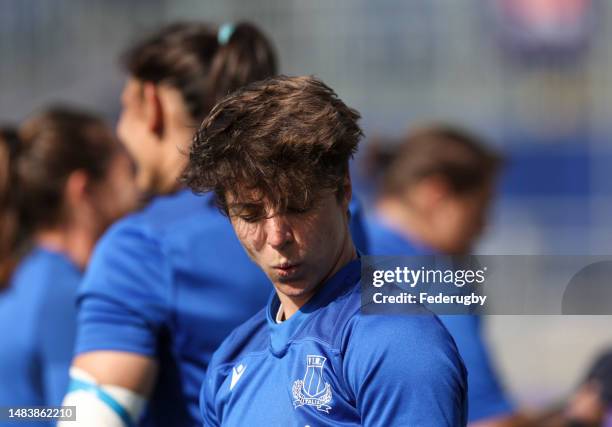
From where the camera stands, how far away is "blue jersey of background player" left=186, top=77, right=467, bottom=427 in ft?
3.23

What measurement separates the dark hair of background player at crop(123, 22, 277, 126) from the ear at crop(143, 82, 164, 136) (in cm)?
1

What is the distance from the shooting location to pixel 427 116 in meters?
9.31

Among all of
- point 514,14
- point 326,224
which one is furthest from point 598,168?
point 326,224

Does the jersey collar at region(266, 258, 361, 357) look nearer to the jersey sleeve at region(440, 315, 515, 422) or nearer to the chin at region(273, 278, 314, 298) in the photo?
the chin at region(273, 278, 314, 298)

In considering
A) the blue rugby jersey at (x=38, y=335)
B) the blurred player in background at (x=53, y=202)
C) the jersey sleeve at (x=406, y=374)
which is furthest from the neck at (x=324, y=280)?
the blurred player in background at (x=53, y=202)

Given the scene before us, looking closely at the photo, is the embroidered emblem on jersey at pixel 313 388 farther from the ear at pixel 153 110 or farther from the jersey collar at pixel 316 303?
the ear at pixel 153 110

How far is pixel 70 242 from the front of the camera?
7.61 feet

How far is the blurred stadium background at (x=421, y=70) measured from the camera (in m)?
9.05

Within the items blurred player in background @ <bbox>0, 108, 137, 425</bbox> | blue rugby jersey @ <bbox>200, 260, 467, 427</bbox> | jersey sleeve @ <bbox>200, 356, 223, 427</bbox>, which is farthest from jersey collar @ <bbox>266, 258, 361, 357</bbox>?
blurred player in background @ <bbox>0, 108, 137, 425</bbox>

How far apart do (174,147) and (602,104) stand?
837 cm

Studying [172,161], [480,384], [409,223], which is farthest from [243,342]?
[409,223]

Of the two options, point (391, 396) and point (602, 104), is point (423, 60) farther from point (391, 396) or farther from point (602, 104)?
point (391, 396)

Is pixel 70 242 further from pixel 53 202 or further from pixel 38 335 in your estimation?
pixel 38 335

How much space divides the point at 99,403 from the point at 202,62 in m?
0.57
